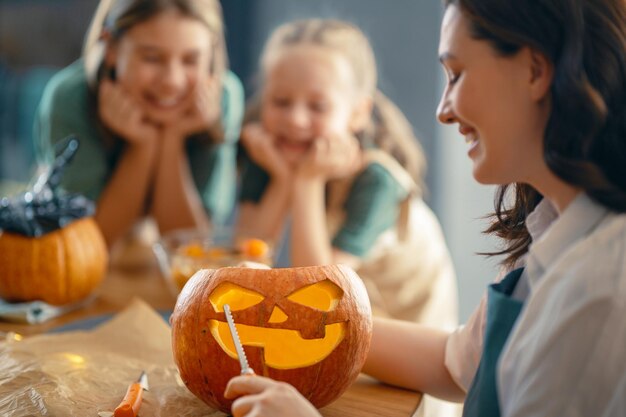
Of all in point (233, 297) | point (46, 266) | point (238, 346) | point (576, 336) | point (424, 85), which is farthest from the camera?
point (424, 85)

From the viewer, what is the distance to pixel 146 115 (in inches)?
66.5

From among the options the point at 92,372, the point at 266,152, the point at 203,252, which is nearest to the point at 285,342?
the point at 92,372

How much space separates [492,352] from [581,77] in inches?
11.7

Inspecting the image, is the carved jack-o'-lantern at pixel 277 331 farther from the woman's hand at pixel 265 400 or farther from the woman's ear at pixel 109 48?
the woman's ear at pixel 109 48

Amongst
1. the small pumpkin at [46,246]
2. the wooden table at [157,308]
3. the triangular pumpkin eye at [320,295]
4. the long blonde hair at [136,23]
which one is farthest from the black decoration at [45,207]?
the triangular pumpkin eye at [320,295]

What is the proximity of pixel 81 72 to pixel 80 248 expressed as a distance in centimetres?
70

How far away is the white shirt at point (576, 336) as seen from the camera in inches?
24.1

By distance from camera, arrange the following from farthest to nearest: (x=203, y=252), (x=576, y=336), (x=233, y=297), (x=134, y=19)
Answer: (x=134, y=19), (x=203, y=252), (x=233, y=297), (x=576, y=336)

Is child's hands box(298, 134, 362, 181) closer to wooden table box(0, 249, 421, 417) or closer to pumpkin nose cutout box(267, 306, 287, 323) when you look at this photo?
wooden table box(0, 249, 421, 417)

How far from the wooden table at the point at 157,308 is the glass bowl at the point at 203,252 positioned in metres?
0.05

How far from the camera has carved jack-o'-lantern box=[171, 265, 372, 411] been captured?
29.9 inches

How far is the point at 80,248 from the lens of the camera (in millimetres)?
1208

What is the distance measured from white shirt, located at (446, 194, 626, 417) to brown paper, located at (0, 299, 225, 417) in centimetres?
35

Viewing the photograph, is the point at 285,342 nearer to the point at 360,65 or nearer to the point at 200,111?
the point at 200,111
